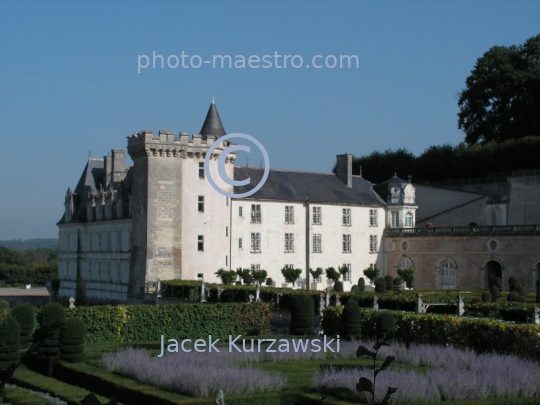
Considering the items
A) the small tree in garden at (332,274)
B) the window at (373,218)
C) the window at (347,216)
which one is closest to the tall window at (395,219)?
the window at (373,218)

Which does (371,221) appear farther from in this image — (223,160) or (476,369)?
(476,369)

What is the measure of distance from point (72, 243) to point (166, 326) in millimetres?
22498

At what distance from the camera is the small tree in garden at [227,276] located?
35672 millimetres

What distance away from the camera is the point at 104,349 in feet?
71.3

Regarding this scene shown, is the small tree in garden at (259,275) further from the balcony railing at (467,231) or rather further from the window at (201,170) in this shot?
the balcony railing at (467,231)

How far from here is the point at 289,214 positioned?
40.6 m

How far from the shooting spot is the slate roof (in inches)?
1580

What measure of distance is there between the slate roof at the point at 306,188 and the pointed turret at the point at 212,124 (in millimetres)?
2251

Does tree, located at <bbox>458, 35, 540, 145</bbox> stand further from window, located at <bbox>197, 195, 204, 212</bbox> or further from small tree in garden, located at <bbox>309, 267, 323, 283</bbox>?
window, located at <bbox>197, 195, 204, 212</bbox>

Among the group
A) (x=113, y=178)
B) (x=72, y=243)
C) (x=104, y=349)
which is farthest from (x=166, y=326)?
(x=72, y=243)

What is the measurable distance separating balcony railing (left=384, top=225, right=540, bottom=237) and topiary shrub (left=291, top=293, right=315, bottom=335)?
1830cm

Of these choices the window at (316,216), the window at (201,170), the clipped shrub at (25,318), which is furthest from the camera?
the window at (316,216)

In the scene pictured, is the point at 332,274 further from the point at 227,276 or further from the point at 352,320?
the point at 352,320

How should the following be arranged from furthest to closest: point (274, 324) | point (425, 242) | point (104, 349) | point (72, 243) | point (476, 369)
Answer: point (72, 243) → point (425, 242) → point (274, 324) → point (104, 349) → point (476, 369)
